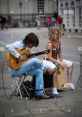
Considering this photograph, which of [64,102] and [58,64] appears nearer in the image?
[64,102]

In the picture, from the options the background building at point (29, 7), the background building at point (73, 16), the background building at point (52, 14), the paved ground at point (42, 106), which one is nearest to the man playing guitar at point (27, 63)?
the paved ground at point (42, 106)

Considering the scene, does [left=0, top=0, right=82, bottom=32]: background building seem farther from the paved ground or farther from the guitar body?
the guitar body

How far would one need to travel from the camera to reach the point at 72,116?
7172 millimetres

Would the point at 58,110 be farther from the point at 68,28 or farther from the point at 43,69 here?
the point at 68,28

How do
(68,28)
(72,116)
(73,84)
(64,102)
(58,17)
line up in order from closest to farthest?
(72,116), (64,102), (73,84), (58,17), (68,28)

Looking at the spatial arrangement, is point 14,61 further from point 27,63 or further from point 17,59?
point 27,63

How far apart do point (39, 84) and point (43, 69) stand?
263 mm

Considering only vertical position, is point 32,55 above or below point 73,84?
above

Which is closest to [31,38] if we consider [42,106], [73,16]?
[42,106]

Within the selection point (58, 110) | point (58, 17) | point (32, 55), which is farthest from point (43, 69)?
point (58, 17)

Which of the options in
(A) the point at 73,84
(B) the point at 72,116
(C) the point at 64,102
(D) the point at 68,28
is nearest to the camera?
(B) the point at 72,116

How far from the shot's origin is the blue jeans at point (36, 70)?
841cm

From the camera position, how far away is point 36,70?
8.47m

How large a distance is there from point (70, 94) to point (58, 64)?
49 centimetres
